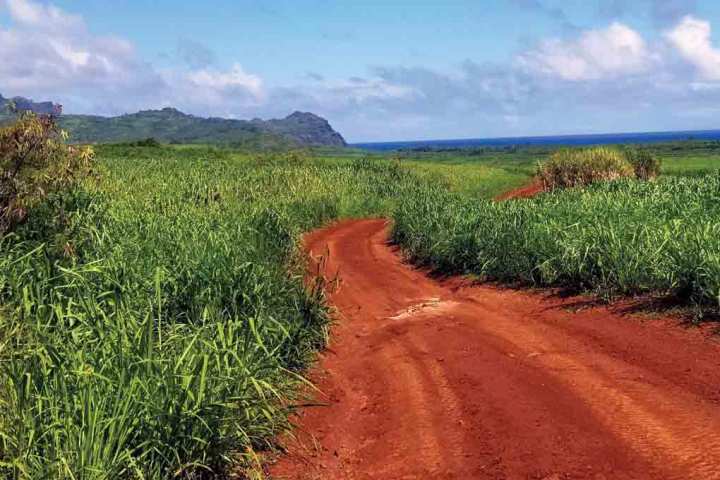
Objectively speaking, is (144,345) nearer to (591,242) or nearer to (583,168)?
(591,242)

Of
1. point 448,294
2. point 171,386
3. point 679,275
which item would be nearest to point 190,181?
point 448,294

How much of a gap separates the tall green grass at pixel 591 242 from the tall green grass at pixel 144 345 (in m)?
4.10

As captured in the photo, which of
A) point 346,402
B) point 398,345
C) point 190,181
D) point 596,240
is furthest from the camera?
point 190,181

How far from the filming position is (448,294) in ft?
39.1

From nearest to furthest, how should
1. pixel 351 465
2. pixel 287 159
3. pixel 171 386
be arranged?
pixel 171 386, pixel 351 465, pixel 287 159

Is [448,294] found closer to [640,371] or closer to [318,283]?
[318,283]

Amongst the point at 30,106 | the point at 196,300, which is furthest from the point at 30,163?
the point at 196,300

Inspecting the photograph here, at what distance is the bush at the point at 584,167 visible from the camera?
2994cm

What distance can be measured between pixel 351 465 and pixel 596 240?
6.97 metres

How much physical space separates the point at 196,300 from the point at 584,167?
26.7m

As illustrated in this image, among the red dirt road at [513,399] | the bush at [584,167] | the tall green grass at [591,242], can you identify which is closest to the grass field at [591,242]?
the tall green grass at [591,242]

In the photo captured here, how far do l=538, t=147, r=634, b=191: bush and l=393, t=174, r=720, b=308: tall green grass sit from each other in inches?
463

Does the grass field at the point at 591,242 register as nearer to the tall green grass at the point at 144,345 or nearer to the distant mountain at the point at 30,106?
the tall green grass at the point at 144,345

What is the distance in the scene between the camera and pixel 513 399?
5.86 m
